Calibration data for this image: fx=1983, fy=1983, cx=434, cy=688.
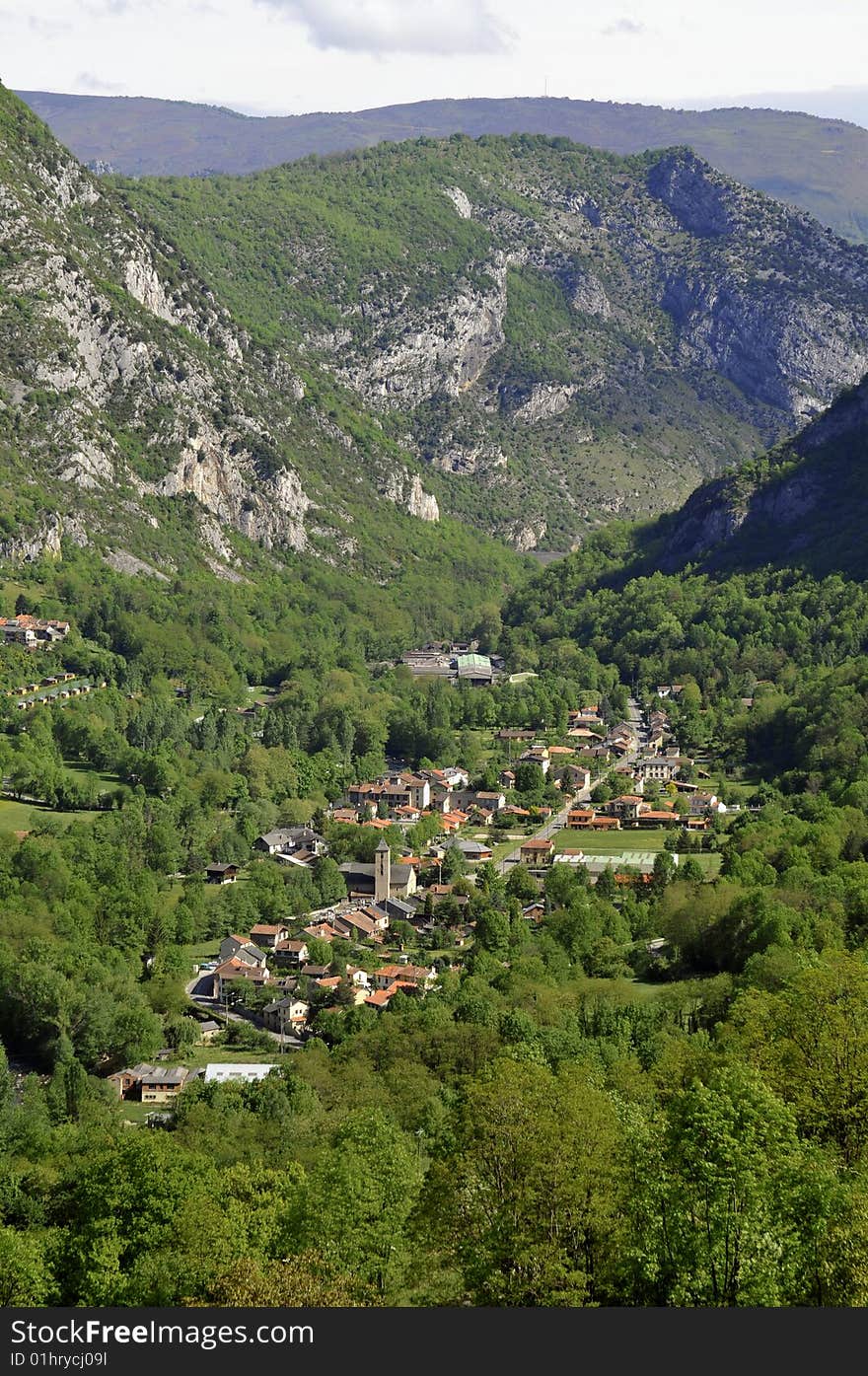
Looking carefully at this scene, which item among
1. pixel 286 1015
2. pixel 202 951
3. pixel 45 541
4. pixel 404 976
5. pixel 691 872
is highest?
pixel 404 976

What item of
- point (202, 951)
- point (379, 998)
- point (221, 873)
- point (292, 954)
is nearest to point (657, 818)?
point (221, 873)

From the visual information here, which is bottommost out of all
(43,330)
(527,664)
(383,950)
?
(527,664)

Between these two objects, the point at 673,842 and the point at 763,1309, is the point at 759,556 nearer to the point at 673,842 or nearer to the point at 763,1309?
the point at 673,842

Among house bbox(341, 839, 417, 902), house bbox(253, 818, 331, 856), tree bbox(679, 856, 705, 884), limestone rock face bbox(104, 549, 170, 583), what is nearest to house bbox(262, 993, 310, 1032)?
house bbox(341, 839, 417, 902)

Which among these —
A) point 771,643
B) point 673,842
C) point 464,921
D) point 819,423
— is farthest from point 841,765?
point 819,423

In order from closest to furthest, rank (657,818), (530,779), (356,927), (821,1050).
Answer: (821,1050) → (356,927) → (657,818) → (530,779)

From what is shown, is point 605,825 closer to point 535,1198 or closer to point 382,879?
point 382,879

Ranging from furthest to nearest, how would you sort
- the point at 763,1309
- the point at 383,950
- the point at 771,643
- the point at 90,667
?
1. the point at 771,643
2. the point at 90,667
3. the point at 383,950
4. the point at 763,1309

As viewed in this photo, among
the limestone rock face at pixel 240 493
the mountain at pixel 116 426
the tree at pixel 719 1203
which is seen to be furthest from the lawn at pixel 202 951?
Result: the limestone rock face at pixel 240 493
